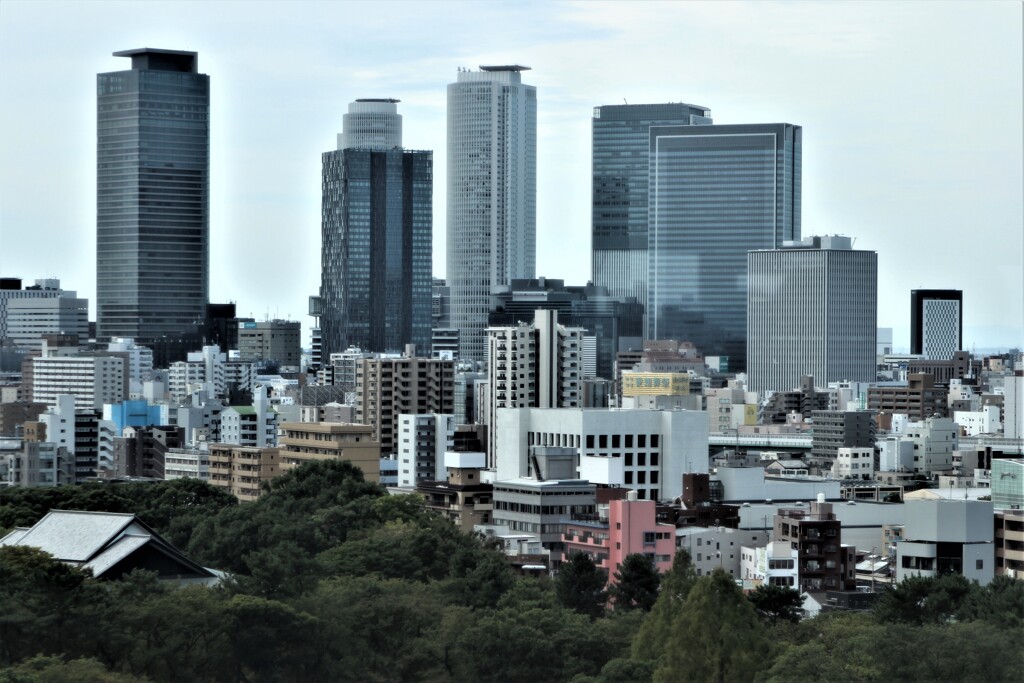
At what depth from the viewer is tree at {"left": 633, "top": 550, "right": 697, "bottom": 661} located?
8891mm

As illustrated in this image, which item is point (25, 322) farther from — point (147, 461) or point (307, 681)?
point (307, 681)

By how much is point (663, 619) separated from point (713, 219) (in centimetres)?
4176

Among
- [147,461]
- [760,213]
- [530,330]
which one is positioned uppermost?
[760,213]

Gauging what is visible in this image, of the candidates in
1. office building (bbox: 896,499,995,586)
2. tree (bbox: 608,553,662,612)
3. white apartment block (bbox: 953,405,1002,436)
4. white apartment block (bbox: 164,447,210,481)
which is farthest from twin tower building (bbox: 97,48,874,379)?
tree (bbox: 608,553,662,612)

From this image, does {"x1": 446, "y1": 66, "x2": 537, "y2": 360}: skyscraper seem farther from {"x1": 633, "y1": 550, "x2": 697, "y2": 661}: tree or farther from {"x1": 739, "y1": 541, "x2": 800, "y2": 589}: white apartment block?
{"x1": 633, "y1": 550, "x2": 697, "y2": 661}: tree

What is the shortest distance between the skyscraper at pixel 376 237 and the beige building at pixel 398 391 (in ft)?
80.7

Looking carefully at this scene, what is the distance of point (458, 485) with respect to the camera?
16.0m

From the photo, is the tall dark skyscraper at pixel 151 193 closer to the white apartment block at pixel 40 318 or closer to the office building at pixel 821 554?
the white apartment block at pixel 40 318

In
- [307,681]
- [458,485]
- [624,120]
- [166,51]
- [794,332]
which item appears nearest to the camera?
[307,681]

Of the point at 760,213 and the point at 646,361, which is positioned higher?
the point at 760,213

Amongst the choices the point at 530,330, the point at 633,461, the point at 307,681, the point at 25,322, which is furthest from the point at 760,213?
the point at 307,681

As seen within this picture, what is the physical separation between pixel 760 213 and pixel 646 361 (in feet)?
20.9

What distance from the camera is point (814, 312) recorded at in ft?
143

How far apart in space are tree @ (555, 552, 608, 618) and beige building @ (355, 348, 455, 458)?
532 inches
